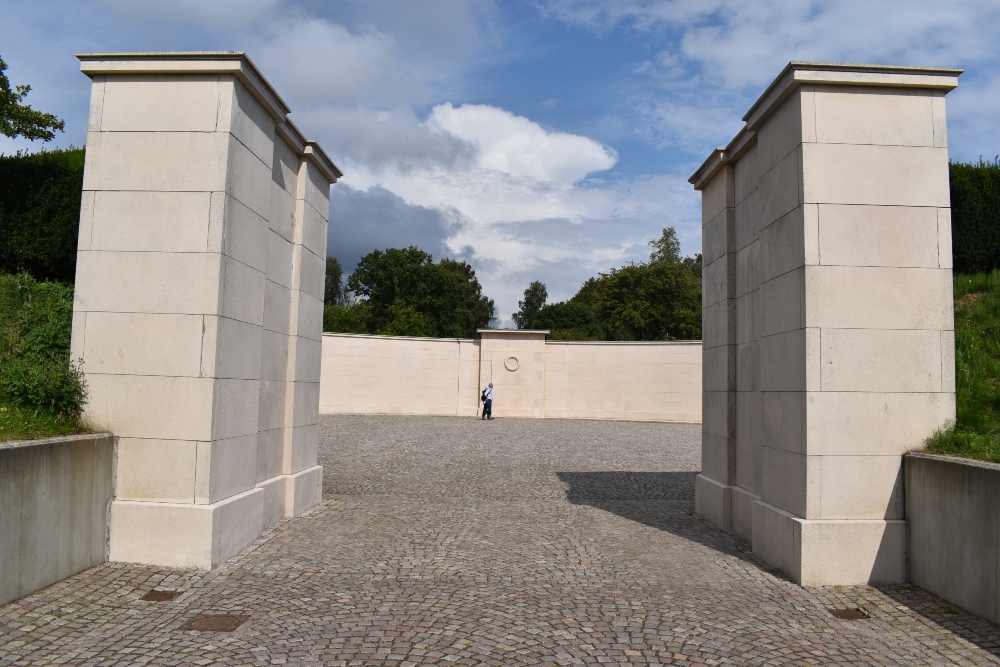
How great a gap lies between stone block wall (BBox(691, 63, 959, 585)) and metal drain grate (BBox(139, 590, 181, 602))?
16.4 feet

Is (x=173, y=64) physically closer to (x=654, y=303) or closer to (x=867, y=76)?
(x=867, y=76)

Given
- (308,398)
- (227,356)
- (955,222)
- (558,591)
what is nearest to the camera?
(558,591)

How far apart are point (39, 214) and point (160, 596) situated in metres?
12.0

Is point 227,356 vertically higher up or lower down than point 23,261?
lower down

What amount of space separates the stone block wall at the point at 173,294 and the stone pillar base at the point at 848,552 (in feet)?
16.4

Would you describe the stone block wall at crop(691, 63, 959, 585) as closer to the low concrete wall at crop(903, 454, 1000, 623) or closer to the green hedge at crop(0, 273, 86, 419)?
the low concrete wall at crop(903, 454, 1000, 623)

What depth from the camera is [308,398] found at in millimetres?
9156

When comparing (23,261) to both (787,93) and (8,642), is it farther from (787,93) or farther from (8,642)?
(787,93)

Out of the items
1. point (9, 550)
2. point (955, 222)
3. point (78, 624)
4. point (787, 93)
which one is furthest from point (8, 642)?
point (955, 222)

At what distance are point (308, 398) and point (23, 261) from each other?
30.3ft

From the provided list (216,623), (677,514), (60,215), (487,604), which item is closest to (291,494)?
(216,623)

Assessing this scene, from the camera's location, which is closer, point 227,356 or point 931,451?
point 931,451

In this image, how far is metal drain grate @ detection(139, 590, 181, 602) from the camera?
17.4 feet

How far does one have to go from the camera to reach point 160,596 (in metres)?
5.37
